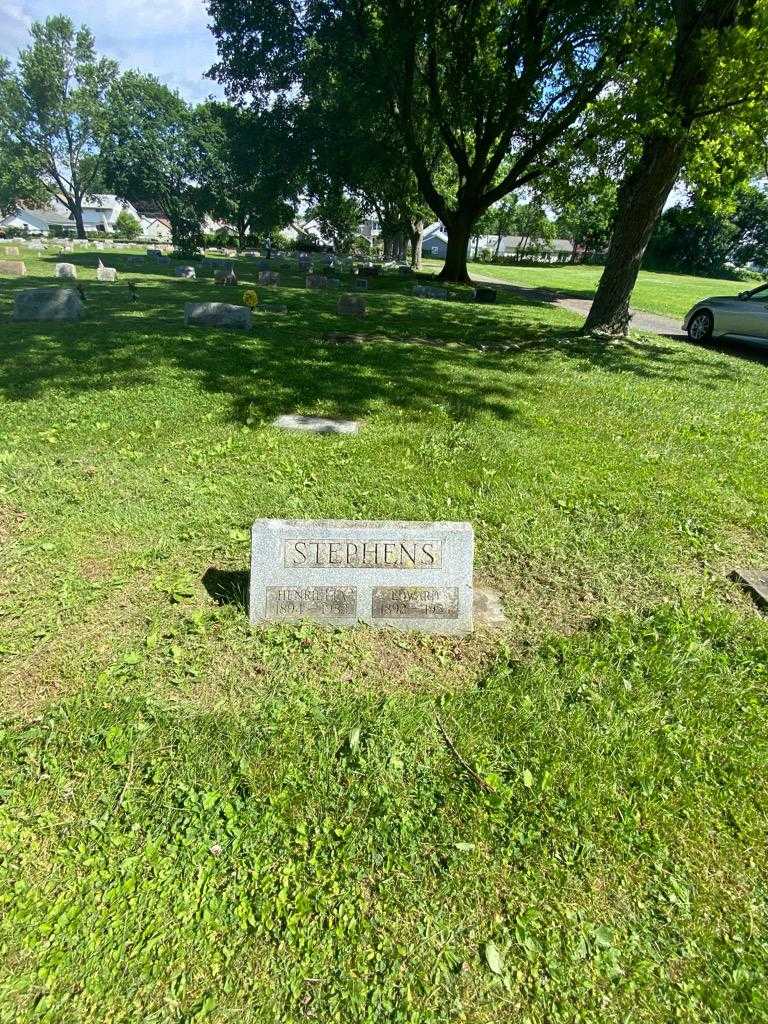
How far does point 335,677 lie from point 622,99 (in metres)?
10.1

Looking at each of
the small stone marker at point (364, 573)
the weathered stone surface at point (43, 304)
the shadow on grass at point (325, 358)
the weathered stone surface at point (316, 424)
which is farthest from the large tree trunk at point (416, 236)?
the small stone marker at point (364, 573)

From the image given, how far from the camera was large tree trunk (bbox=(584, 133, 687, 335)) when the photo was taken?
9.12 meters

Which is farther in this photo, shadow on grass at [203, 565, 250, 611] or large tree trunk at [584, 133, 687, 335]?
large tree trunk at [584, 133, 687, 335]

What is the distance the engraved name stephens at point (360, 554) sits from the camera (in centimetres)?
289

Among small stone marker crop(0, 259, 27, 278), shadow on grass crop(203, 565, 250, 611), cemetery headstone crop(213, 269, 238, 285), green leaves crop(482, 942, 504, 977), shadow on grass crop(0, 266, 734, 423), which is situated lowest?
green leaves crop(482, 942, 504, 977)

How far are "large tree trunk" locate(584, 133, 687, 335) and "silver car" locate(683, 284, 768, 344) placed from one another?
7.43 ft

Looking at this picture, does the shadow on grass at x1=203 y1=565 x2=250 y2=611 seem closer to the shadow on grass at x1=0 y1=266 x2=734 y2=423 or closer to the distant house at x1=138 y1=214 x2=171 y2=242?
the shadow on grass at x1=0 y1=266 x2=734 y2=423

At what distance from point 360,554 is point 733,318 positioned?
12.2 meters

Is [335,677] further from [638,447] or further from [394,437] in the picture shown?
[638,447]

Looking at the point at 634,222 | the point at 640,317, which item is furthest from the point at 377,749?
the point at 640,317

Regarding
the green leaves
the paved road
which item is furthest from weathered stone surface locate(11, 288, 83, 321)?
the paved road

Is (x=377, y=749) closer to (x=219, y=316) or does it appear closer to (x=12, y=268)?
(x=219, y=316)

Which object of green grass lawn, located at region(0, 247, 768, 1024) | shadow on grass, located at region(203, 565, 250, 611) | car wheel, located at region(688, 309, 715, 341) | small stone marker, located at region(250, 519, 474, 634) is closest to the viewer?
green grass lawn, located at region(0, 247, 768, 1024)

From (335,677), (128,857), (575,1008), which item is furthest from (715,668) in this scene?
(128,857)
